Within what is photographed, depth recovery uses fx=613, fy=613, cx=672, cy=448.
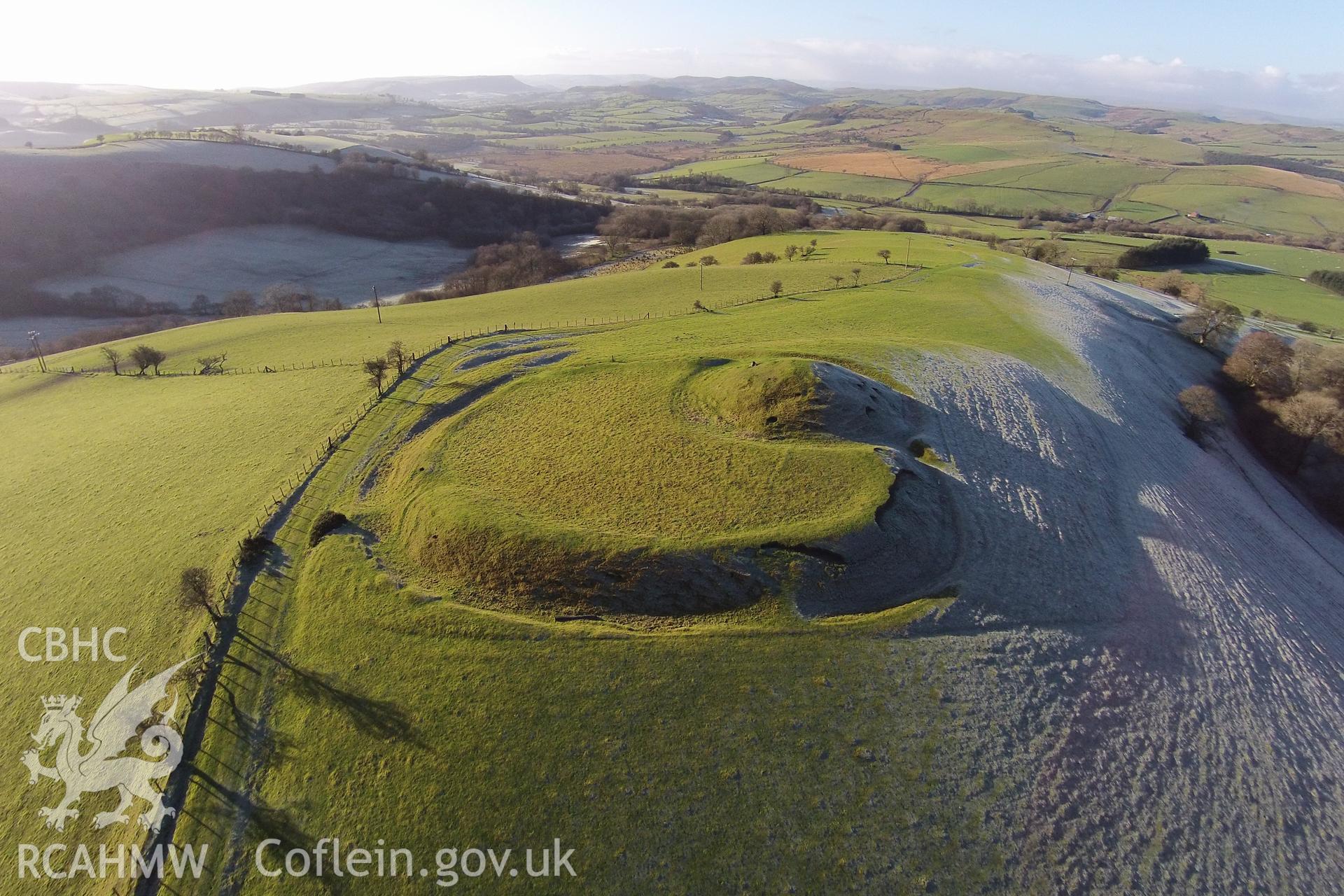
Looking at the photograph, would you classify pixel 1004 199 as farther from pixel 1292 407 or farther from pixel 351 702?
pixel 351 702

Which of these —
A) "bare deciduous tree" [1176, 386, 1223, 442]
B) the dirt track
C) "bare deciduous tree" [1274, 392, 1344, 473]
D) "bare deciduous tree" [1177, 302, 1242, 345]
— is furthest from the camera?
"bare deciduous tree" [1177, 302, 1242, 345]

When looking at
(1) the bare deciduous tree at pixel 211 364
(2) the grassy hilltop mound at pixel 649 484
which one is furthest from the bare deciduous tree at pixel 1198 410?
(1) the bare deciduous tree at pixel 211 364

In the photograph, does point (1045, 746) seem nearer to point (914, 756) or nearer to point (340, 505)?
point (914, 756)

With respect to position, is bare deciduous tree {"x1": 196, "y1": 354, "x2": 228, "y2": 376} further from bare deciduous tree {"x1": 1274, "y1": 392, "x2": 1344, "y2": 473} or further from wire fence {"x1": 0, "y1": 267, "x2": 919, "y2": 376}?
bare deciduous tree {"x1": 1274, "y1": 392, "x2": 1344, "y2": 473}

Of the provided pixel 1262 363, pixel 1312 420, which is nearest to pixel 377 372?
pixel 1312 420

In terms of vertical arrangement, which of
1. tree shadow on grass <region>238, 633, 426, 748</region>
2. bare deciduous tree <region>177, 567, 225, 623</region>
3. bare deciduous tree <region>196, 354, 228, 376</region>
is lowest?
bare deciduous tree <region>196, 354, 228, 376</region>

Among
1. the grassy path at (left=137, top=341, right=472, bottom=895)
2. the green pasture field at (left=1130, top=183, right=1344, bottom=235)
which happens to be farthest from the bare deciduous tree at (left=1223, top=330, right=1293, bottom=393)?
the green pasture field at (left=1130, top=183, right=1344, bottom=235)

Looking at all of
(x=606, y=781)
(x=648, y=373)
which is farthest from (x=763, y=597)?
(x=648, y=373)

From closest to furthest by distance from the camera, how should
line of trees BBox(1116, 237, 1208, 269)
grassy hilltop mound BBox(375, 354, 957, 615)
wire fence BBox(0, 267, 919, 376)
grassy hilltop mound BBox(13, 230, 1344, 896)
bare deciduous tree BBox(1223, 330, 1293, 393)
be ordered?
grassy hilltop mound BBox(13, 230, 1344, 896), grassy hilltop mound BBox(375, 354, 957, 615), wire fence BBox(0, 267, 919, 376), bare deciduous tree BBox(1223, 330, 1293, 393), line of trees BBox(1116, 237, 1208, 269)

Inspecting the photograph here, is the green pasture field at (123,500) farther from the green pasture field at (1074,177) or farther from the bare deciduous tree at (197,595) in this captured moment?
the green pasture field at (1074,177)
